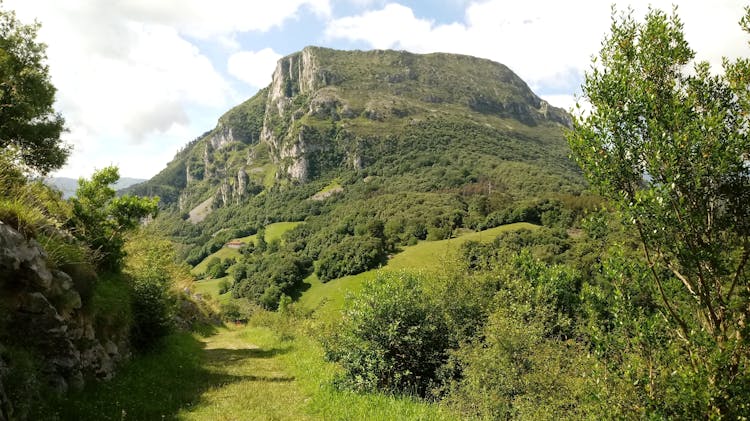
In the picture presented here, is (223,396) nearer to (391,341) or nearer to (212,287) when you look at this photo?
(391,341)

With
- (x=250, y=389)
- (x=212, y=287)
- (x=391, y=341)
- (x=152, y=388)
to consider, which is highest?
(x=391, y=341)

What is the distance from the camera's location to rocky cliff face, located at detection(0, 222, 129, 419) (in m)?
9.93

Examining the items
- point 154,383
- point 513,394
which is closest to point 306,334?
point 154,383

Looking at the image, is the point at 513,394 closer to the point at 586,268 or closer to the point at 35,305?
the point at 35,305

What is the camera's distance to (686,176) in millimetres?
8438

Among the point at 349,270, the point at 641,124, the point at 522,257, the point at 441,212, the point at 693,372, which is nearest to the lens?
the point at 693,372

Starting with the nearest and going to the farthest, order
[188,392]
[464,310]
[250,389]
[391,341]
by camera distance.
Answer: [188,392], [250,389], [391,341], [464,310]

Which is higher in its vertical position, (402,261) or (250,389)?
(402,261)

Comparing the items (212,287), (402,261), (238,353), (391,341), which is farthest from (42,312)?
(212,287)

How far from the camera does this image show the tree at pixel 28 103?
1891 cm

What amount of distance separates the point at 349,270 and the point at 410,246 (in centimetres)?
2904

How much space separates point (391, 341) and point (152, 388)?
898 cm

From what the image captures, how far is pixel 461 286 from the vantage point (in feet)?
76.5

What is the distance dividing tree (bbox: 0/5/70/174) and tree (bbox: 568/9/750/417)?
2384 cm
